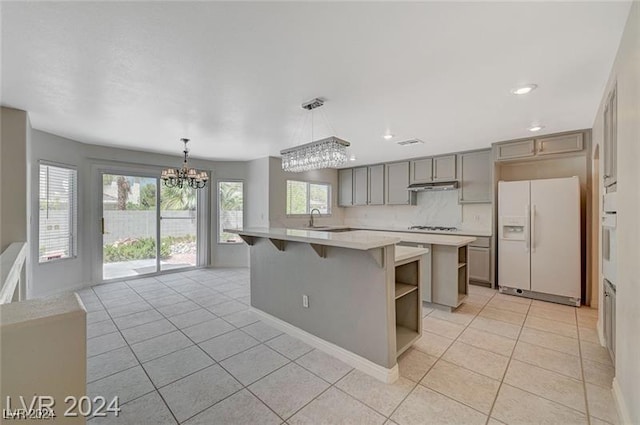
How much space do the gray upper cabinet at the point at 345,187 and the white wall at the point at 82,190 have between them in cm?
345

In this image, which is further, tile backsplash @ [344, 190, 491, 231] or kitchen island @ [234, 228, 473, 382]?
tile backsplash @ [344, 190, 491, 231]

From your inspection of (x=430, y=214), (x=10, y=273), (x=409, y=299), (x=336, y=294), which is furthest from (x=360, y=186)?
(x=10, y=273)

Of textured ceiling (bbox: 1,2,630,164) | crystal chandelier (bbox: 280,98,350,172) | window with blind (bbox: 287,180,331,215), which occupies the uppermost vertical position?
textured ceiling (bbox: 1,2,630,164)

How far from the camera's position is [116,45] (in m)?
1.85

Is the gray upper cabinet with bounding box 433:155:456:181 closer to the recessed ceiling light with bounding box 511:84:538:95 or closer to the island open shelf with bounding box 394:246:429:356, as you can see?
the recessed ceiling light with bounding box 511:84:538:95

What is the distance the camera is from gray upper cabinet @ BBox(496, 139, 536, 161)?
4.13 meters

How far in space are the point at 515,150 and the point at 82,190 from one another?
272 inches

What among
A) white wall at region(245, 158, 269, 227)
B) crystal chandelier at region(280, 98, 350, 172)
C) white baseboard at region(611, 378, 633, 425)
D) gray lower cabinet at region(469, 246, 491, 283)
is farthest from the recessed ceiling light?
white wall at region(245, 158, 269, 227)

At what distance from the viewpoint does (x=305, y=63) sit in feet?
6.86

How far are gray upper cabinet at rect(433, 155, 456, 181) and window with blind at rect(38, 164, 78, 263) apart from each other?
629cm

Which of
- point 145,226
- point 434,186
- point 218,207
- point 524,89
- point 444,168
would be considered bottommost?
point 145,226

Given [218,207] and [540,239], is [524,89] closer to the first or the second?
[540,239]

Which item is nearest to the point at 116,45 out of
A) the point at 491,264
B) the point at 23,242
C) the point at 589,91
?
the point at 23,242

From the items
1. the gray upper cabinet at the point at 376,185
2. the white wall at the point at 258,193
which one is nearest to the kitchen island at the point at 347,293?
the white wall at the point at 258,193
